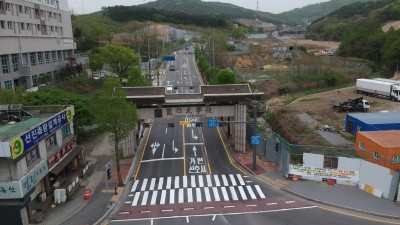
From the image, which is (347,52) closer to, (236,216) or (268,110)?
(268,110)

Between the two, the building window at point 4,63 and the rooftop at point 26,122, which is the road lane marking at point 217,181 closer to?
the rooftop at point 26,122

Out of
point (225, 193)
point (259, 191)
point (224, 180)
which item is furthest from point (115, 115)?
point (259, 191)

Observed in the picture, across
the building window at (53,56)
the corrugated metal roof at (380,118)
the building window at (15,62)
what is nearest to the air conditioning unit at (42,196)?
the corrugated metal roof at (380,118)

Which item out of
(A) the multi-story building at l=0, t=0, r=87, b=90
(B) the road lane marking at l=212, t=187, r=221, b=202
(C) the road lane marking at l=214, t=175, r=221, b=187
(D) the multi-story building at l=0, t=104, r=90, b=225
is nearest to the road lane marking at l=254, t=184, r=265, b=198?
(C) the road lane marking at l=214, t=175, r=221, b=187

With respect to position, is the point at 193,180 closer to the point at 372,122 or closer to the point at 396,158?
the point at 396,158

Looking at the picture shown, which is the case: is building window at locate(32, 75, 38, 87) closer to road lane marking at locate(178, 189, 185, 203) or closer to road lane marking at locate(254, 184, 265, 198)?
road lane marking at locate(178, 189, 185, 203)

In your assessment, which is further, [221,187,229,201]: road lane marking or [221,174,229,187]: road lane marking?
[221,174,229,187]: road lane marking
